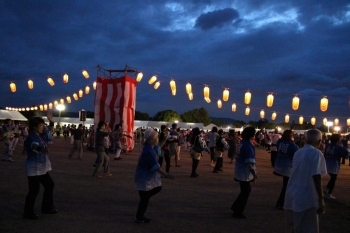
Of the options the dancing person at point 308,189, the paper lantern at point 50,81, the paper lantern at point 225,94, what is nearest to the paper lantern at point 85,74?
the paper lantern at point 50,81

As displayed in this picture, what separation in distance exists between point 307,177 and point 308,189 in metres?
0.13

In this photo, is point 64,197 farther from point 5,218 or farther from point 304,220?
point 304,220

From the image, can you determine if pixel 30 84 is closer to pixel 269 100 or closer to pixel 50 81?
pixel 50 81

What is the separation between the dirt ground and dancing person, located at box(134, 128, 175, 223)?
0.42m

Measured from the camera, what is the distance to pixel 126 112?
21.2 metres

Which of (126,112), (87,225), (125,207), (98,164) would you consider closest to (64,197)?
(125,207)

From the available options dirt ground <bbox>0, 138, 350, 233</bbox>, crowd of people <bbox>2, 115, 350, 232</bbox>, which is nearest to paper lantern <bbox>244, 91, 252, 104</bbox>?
dirt ground <bbox>0, 138, 350, 233</bbox>

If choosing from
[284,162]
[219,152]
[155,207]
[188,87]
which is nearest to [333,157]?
[284,162]

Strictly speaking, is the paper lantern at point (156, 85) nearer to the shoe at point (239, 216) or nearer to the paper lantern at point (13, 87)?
the paper lantern at point (13, 87)

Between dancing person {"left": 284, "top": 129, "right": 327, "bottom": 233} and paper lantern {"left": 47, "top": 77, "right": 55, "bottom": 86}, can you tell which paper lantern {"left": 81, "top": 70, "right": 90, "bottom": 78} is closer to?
paper lantern {"left": 47, "top": 77, "right": 55, "bottom": 86}

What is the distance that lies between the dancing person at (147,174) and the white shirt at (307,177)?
2.16 meters

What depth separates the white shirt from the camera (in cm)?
390

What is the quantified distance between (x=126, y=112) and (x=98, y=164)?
10607 millimetres

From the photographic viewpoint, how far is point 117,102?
2141cm
